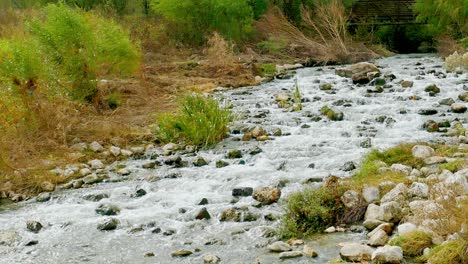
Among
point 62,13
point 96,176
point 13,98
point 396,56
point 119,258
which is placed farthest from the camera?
point 396,56

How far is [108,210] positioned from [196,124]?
413cm

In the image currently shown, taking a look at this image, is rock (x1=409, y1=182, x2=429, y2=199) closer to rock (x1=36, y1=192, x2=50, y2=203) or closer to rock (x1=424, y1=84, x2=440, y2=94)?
rock (x1=36, y1=192, x2=50, y2=203)

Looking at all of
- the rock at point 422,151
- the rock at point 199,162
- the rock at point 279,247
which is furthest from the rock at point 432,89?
the rock at point 279,247

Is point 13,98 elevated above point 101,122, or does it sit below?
above

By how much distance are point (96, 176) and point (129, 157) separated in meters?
1.41

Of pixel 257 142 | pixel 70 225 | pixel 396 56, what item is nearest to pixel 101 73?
pixel 257 142

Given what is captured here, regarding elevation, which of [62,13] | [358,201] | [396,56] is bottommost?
[396,56]

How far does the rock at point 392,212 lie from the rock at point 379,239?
52 centimetres

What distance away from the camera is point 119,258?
6832 millimetres

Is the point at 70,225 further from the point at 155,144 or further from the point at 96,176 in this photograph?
the point at 155,144

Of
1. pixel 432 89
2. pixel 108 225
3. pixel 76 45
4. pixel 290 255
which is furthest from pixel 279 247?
pixel 432 89

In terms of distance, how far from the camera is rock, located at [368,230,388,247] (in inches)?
253

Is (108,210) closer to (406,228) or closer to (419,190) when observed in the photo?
(406,228)

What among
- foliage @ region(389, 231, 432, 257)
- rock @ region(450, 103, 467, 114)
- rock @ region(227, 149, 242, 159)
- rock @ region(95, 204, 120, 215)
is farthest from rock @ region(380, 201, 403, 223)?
rock @ region(450, 103, 467, 114)
